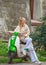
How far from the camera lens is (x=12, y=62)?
1263cm

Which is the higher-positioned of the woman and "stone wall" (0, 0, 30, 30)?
the woman

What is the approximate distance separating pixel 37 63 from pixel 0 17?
278 inches

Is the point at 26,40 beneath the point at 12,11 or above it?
above

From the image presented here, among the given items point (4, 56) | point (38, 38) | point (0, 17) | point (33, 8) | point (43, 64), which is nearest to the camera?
point (43, 64)

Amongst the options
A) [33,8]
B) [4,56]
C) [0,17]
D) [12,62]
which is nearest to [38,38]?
[4,56]

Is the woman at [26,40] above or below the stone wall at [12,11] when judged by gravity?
above

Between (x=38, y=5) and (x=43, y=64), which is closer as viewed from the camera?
(x=43, y=64)

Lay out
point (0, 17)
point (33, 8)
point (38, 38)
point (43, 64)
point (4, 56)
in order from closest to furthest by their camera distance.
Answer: point (43, 64) → point (4, 56) → point (38, 38) → point (0, 17) → point (33, 8)

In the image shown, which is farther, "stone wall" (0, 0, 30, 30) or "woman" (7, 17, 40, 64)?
"stone wall" (0, 0, 30, 30)

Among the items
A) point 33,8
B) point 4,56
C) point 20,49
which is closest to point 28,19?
point 33,8

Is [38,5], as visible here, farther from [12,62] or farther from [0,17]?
[12,62]

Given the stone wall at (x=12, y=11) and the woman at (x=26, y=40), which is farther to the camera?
the stone wall at (x=12, y=11)

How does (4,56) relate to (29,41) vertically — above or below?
below

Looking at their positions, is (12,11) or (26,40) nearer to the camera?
(26,40)
